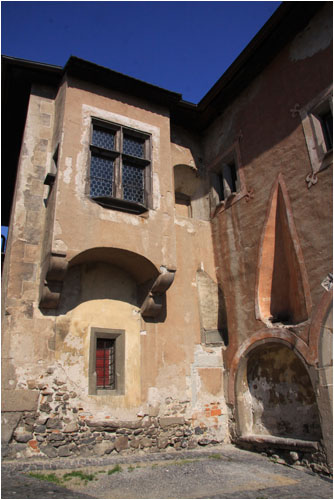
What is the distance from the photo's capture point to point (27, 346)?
23.6 ft

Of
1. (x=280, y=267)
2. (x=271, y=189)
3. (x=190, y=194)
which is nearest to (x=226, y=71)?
(x=190, y=194)

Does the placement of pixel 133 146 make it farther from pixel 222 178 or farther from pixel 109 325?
pixel 109 325

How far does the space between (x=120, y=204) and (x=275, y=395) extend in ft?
16.1

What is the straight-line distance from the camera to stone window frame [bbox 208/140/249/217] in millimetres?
9664

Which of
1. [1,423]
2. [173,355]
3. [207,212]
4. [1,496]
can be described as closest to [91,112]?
[207,212]

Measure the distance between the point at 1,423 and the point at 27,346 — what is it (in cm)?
128

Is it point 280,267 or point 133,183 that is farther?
point 133,183

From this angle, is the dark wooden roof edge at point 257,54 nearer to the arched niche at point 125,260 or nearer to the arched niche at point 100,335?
the arched niche at point 125,260

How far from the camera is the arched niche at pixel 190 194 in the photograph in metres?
11.0

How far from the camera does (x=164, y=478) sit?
611 cm

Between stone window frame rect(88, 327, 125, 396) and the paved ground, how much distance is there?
1151 mm

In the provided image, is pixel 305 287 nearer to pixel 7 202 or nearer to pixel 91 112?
pixel 91 112

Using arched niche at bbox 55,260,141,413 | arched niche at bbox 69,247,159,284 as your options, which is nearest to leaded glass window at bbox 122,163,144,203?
arched niche at bbox 69,247,159,284

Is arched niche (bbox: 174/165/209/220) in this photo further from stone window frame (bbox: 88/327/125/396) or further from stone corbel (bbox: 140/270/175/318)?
stone window frame (bbox: 88/327/125/396)
